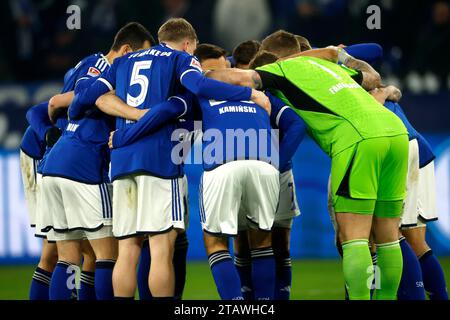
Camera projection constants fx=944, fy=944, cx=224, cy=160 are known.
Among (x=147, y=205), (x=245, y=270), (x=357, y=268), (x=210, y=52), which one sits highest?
(x=210, y=52)

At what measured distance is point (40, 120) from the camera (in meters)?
7.95

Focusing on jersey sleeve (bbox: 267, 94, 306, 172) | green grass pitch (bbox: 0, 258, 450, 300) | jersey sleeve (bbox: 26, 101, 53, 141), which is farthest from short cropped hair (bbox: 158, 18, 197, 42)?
green grass pitch (bbox: 0, 258, 450, 300)

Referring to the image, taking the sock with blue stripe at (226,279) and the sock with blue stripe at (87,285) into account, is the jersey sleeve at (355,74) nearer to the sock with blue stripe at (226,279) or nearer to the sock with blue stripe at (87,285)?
the sock with blue stripe at (226,279)

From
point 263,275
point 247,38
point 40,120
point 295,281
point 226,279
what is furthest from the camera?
point 247,38

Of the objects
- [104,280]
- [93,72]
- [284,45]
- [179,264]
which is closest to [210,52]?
[284,45]

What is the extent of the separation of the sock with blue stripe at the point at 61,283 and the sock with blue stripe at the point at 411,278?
2547mm

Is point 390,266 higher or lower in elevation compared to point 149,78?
lower

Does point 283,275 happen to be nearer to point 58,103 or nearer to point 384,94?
point 384,94

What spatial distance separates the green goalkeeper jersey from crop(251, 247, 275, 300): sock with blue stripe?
925 millimetres

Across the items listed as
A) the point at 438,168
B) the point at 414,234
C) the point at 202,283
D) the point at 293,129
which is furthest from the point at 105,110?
the point at 438,168

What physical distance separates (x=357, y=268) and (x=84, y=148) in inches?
90.4

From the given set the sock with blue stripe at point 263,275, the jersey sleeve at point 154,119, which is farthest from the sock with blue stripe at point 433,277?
the jersey sleeve at point 154,119

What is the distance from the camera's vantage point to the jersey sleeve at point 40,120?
7.90 meters
